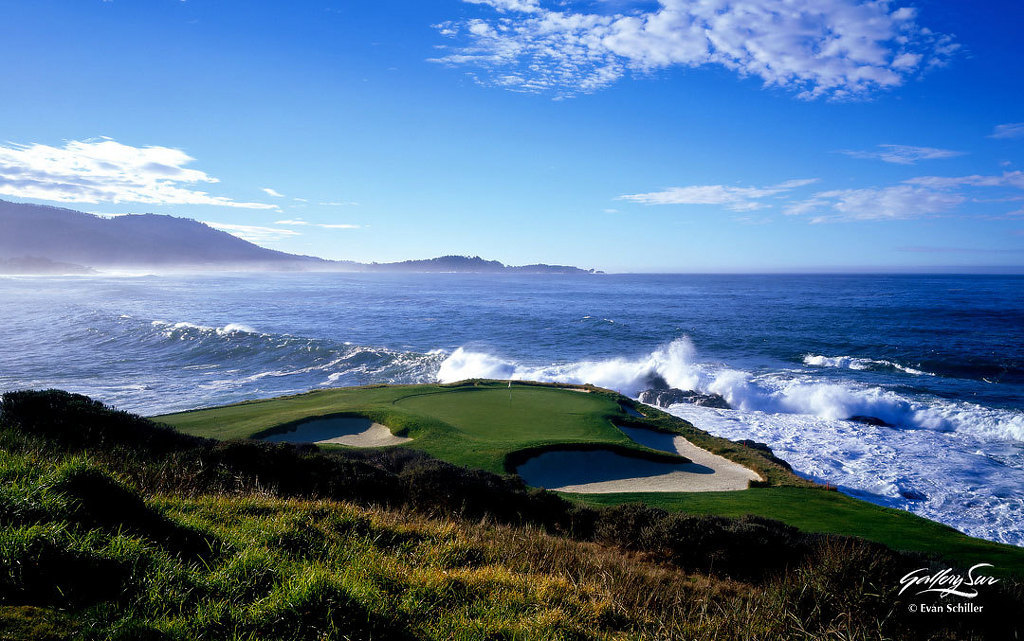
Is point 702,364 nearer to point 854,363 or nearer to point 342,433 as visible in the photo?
point 854,363

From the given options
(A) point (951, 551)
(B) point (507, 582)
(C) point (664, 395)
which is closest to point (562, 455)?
(A) point (951, 551)

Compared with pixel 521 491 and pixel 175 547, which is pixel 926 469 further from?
pixel 175 547

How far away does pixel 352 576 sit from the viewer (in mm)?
4062

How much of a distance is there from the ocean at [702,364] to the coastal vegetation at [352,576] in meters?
13.9

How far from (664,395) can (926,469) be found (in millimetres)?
12527

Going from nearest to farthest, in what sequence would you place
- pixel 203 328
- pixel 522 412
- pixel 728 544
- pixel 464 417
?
pixel 728 544 → pixel 464 417 → pixel 522 412 → pixel 203 328

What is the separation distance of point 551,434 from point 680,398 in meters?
14.4

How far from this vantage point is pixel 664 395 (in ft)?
96.5

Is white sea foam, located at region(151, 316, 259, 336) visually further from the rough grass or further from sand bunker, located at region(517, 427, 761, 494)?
sand bunker, located at region(517, 427, 761, 494)

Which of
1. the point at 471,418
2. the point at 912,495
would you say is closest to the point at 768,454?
the point at 912,495

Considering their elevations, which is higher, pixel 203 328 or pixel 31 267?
pixel 31 267

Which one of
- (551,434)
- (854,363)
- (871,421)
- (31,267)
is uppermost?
(31,267)

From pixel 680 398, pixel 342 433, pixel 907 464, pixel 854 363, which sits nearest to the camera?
pixel 342 433
